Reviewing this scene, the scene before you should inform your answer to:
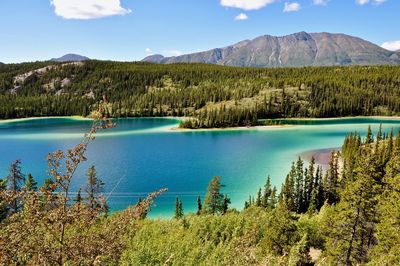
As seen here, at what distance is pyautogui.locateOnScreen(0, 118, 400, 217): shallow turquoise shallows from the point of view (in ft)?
231

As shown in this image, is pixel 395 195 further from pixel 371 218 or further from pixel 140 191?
pixel 140 191

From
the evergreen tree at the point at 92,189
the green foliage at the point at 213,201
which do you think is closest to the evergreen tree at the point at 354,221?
the evergreen tree at the point at 92,189

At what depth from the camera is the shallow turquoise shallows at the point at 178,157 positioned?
231ft

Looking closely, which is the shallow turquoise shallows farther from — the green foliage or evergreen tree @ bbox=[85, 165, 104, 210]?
the green foliage

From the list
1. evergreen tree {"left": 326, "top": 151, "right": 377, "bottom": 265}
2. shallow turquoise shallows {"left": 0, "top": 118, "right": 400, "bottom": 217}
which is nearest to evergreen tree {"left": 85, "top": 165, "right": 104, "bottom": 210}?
shallow turquoise shallows {"left": 0, "top": 118, "right": 400, "bottom": 217}

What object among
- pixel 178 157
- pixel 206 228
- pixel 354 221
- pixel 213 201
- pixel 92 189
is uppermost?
pixel 92 189

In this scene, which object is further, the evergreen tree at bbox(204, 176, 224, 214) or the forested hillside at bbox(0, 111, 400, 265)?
the evergreen tree at bbox(204, 176, 224, 214)

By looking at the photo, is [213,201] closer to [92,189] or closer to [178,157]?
[92,189]

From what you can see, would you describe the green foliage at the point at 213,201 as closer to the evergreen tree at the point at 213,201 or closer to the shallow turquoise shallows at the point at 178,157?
the evergreen tree at the point at 213,201

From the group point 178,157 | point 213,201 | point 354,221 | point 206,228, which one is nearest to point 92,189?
point 206,228

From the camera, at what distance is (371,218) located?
31.0m

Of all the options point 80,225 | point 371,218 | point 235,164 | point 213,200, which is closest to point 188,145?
point 235,164

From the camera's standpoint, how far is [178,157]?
103 m

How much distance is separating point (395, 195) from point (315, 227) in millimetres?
11096
